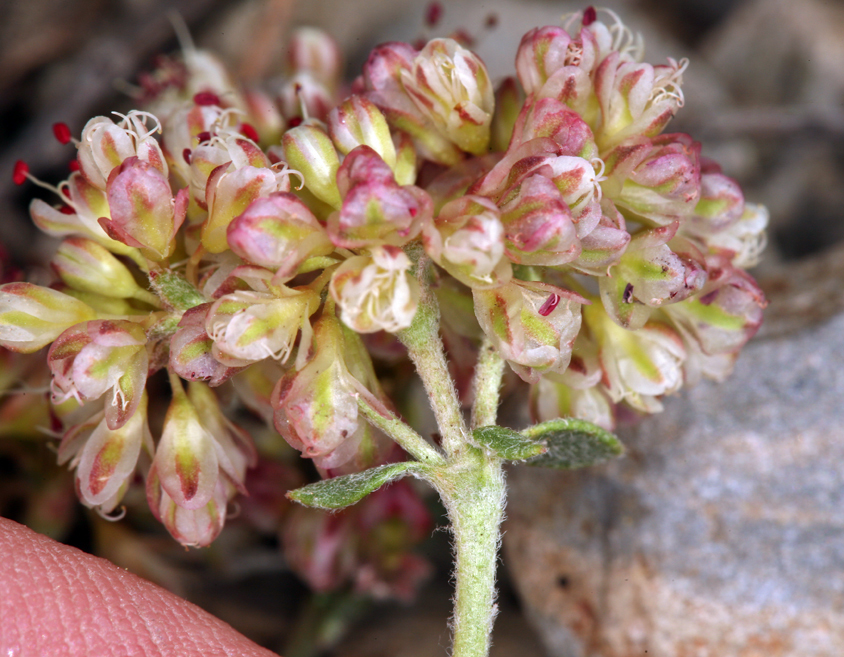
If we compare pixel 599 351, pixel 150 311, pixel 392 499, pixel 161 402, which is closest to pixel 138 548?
pixel 161 402

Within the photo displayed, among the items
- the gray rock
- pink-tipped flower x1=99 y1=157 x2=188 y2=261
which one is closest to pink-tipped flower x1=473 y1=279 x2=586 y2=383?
pink-tipped flower x1=99 y1=157 x2=188 y2=261

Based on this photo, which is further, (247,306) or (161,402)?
(161,402)

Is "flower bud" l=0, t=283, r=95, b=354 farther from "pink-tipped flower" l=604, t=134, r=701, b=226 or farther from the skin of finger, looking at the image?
"pink-tipped flower" l=604, t=134, r=701, b=226

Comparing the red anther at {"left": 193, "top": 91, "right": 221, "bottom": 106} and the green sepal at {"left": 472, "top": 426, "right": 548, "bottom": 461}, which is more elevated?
the red anther at {"left": 193, "top": 91, "right": 221, "bottom": 106}

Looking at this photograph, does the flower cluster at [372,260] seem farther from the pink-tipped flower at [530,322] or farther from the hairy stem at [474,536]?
the hairy stem at [474,536]

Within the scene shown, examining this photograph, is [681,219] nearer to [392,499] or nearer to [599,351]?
[599,351]

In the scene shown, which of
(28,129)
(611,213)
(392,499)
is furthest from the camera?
(28,129)

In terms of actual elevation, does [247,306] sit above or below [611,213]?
below
